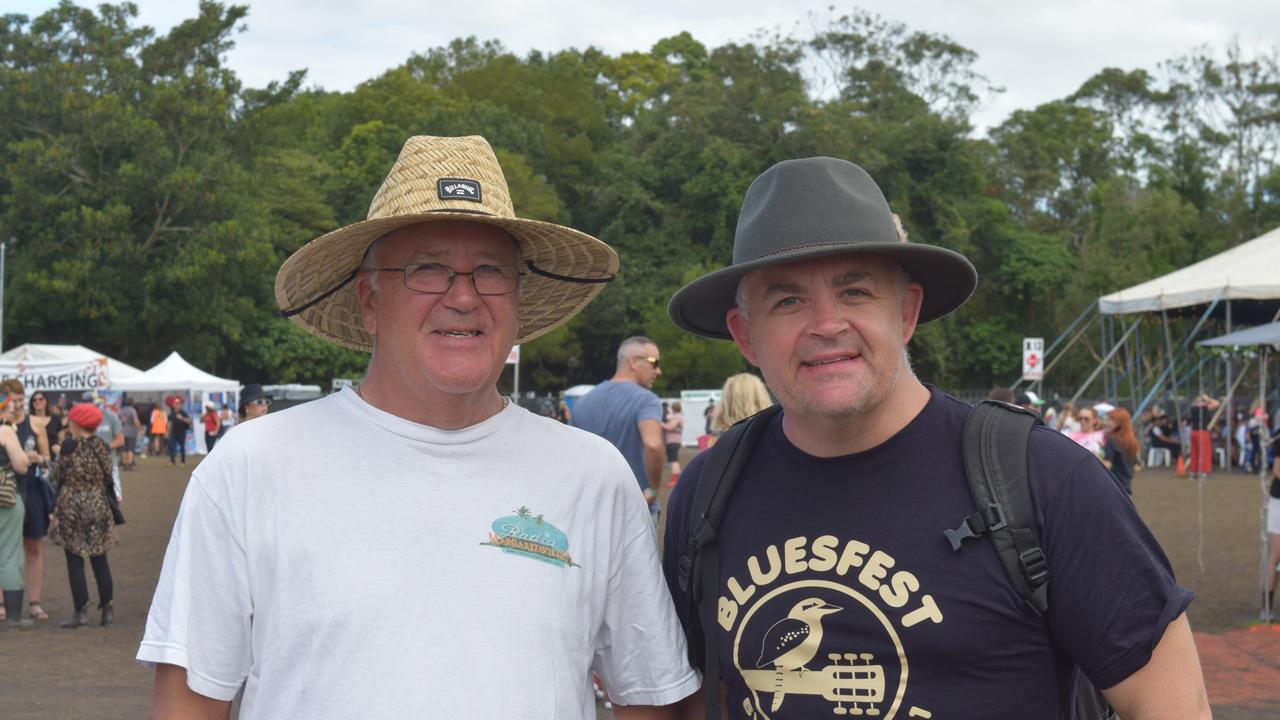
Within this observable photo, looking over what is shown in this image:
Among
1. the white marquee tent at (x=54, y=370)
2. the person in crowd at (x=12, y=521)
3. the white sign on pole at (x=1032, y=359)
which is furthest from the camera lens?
the white marquee tent at (x=54, y=370)

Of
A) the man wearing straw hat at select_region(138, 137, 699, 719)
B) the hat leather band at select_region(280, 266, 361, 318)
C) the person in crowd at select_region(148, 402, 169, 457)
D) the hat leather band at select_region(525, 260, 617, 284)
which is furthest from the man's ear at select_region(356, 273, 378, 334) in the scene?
the person in crowd at select_region(148, 402, 169, 457)

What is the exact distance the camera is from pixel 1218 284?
85.6 feet

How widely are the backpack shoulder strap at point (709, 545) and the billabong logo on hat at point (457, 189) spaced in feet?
2.60

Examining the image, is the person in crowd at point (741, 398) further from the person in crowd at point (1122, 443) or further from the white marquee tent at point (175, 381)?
the white marquee tent at point (175, 381)

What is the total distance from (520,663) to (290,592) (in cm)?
46

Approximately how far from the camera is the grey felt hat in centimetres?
259

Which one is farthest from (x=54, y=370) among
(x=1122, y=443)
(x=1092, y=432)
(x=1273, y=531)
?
(x=1273, y=531)

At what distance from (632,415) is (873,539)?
593 centimetres

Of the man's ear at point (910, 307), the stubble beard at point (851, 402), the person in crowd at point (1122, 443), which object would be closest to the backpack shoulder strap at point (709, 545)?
the stubble beard at point (851, 402)

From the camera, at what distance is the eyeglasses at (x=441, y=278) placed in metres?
2.68

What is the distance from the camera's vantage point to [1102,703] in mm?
2477

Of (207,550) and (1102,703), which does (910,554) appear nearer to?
(1102,703)

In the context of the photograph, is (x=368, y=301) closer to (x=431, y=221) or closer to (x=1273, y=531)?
(x=431, y=221)

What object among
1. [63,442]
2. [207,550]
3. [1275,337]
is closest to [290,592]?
[207,550]
